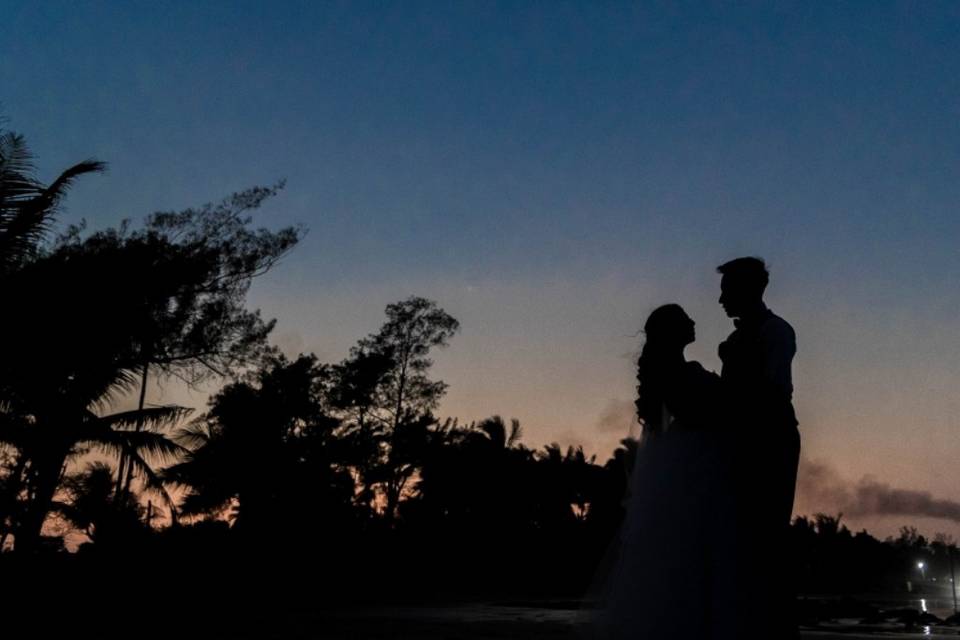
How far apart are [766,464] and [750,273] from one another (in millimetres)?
693

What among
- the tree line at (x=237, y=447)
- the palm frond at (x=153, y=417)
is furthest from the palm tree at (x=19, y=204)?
the palm frond at (x=153, y=417)

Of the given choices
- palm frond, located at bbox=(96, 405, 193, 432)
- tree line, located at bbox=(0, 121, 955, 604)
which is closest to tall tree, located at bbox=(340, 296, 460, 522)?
tree line, located at bbox=(0, 121, 955, 604)

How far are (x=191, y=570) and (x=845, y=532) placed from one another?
5959 cm

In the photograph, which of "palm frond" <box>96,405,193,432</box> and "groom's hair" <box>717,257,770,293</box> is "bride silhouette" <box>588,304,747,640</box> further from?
"palm frond" <box>96,405,193,432</box>

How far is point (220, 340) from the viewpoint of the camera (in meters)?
20.9

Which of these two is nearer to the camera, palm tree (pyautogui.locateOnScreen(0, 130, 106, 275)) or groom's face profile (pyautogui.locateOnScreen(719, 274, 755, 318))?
groom's face profile (pyautogui.locateOnScreen(719, 274, 755, 318))

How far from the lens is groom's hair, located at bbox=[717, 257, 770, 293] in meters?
2.70

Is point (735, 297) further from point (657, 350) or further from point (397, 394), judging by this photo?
point (397, 394)

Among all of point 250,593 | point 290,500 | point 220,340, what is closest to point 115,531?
point 250,593

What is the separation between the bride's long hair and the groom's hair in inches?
8.9

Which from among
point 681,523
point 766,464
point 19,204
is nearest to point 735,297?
point 766,464

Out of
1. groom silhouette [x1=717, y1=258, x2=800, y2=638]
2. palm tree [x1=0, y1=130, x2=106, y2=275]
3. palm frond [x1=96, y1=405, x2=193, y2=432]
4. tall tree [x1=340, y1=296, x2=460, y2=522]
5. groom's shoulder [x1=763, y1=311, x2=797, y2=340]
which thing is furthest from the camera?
tall tree [x1=340, y1=296, x2=460, y2=522]

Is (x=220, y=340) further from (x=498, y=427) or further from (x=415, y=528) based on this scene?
(x=498, y=427)

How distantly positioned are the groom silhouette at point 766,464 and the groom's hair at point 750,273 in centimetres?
20
